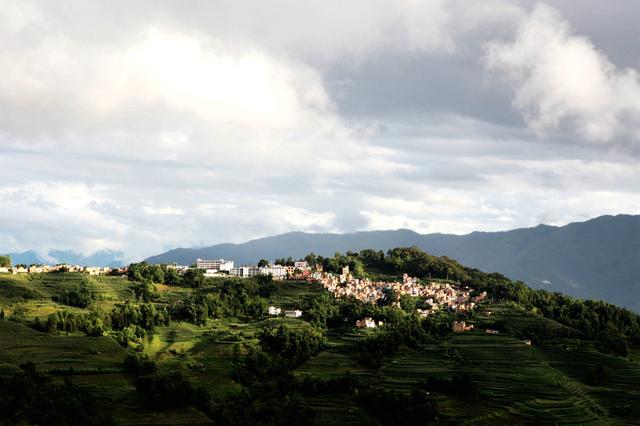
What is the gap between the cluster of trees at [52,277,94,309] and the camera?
107188mm

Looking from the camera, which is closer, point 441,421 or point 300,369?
point 441,421

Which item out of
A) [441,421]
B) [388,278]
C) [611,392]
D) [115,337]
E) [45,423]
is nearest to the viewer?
[45,423]

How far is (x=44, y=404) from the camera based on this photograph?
183 ft

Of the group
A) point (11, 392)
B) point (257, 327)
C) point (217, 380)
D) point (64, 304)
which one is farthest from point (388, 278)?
point (11, 392)

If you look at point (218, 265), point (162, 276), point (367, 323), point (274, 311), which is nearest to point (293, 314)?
point (274, 311)

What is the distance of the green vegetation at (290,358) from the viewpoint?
6262 cm

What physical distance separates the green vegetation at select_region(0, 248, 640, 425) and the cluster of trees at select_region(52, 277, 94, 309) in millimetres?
252

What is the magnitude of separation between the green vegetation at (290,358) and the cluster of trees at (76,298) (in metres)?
0.25

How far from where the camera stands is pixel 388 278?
5974 inches

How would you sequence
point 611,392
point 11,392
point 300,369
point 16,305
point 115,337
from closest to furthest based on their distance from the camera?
1. point 11,392
2. point 611,392
3. point 300,369
4. point 115,337
5. point 16,305

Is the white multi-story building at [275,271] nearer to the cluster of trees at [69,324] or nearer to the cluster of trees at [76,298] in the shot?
the cluster of trees at [76,298]

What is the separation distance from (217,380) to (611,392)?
130ft

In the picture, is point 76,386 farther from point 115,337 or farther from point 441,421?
point 441,421

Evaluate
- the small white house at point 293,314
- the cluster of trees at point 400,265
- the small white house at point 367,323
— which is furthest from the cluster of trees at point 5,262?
the small white house at point 367,323
